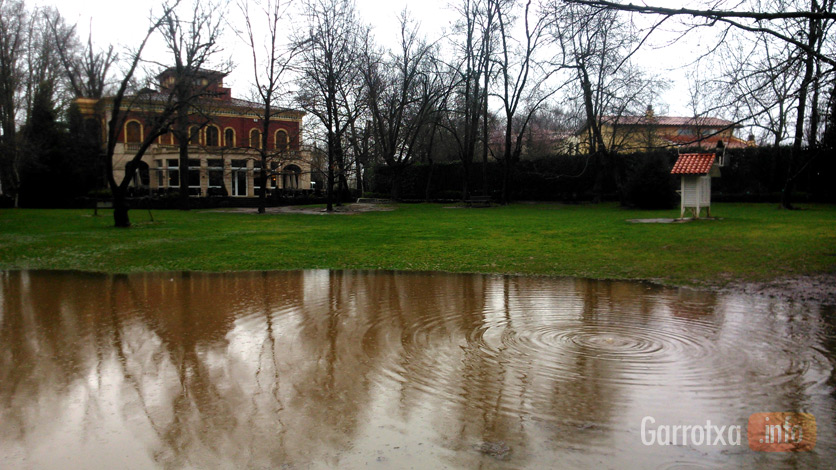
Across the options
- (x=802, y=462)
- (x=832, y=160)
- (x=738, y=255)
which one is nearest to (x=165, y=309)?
(x=802, y=462)

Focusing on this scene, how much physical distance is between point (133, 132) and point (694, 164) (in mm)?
46370

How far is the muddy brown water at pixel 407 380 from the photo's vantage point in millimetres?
3887

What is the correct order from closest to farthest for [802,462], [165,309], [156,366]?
[802,462]
[156,366]
[165,309]

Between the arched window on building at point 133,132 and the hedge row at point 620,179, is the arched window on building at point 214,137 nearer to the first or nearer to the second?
the arched window on building at point 133,132

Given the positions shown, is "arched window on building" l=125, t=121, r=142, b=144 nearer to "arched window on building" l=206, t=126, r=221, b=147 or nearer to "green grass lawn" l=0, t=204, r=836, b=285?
"arched window on building" l=206, t=126, r=221, b=147

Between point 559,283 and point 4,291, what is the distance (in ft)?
33.8

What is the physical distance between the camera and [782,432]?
4152 mm

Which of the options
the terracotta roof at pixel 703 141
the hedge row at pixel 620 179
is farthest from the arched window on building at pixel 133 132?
the terracotta roof at pixel 703 141

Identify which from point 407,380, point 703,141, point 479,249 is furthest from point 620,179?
point 407,380

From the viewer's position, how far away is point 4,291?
10.6 metres

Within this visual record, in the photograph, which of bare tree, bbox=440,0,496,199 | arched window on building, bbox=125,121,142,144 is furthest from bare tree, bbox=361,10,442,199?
arched window on building, bbox=125,121,142,144

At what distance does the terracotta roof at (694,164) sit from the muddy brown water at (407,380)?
12.3 metres

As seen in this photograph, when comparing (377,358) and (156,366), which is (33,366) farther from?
(377,358)

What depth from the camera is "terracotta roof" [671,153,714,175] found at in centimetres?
2003
